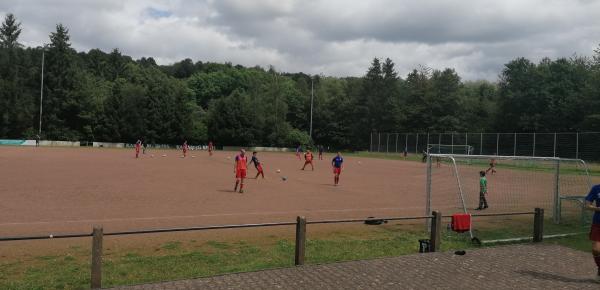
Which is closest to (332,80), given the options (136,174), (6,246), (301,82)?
(301,82)

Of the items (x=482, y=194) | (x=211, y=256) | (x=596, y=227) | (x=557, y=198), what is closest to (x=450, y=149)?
(x=482, y=194)

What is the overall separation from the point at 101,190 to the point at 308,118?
7751 cm

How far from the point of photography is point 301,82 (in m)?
112

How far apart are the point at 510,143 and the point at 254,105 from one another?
47.1 metres

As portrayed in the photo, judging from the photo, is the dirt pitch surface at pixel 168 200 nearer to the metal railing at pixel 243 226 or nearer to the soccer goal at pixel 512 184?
the soccer goal at pixel 512 184

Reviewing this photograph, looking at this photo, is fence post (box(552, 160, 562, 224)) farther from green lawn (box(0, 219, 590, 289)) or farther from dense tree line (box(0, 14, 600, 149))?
dense tree line (box(0, 14, 600, 149))

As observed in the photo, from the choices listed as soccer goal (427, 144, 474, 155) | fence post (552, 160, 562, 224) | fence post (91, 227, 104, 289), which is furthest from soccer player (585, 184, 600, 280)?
soccer goal (427, 144, 474, 155)

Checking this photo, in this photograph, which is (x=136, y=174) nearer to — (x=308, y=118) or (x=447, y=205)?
(x=447, y=205)

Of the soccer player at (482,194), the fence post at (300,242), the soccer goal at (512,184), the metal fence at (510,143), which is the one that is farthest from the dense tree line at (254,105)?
the fence post at (300,242)

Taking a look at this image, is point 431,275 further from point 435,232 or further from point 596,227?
point 596,227

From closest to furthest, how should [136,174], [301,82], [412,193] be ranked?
1. [412,193]
2. [136,174]
3. [301,82]

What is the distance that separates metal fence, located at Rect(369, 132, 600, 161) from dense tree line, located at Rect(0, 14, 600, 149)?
403 inches

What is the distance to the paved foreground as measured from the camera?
763cm

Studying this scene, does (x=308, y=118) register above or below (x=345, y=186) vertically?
above
